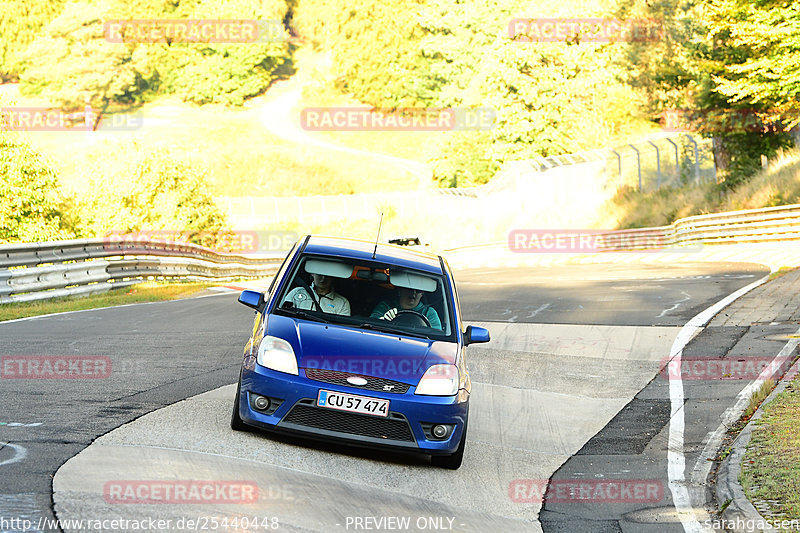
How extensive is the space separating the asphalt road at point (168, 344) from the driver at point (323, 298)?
1.54m

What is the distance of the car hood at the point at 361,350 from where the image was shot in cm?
727

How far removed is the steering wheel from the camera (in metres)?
8.23

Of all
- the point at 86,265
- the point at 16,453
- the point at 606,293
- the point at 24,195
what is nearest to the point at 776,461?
the point at 16,453

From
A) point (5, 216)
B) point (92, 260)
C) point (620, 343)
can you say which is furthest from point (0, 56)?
point (620, 343)

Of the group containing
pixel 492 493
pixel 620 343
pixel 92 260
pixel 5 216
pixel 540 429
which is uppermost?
pixel 492 493

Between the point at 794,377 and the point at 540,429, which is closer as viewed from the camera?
the point at 540,429

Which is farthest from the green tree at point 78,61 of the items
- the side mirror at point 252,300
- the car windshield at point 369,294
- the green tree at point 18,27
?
the car windshield at point 369,294

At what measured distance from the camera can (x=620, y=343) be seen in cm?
1441

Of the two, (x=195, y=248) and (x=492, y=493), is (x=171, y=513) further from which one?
(x=195, y=248)

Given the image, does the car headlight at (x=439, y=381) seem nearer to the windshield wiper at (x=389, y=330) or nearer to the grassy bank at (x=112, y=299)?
the windshield wiper at (x=389, y=330)

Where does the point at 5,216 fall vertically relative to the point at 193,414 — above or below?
below

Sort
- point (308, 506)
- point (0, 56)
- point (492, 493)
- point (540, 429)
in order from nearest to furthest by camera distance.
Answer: point (308, 506)
point (492, 493)
point (540, 429)
point (0, 56)

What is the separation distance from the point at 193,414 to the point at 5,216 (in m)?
26.3

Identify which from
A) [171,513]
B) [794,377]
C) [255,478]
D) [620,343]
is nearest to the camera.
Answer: [171,513]
